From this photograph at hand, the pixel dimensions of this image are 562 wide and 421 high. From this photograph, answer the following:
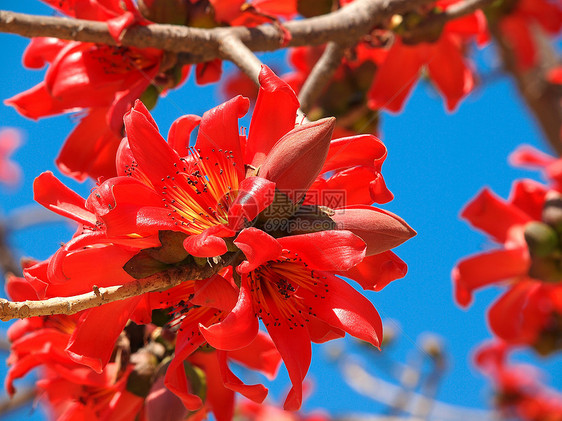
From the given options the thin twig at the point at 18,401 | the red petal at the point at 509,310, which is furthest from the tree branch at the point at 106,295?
the thin twig at the point at 18,401

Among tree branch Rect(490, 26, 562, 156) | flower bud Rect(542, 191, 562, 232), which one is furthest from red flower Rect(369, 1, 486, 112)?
tree branch Rect(490, 26, 562, 156)

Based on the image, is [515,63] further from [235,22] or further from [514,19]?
[235,22]

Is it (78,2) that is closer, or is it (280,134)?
(280,134)

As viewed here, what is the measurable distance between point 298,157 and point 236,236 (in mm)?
151

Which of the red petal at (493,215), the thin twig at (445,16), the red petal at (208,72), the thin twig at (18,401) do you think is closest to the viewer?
the red petal at (208,72)

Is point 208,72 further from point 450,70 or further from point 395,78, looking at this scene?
point 450,70

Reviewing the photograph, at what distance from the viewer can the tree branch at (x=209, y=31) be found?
1.22 metres

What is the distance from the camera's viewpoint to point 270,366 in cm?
142

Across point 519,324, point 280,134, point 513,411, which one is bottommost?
point 513,411

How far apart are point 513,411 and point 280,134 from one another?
3.78 metres

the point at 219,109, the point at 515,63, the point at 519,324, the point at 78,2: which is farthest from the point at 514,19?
the point at 219,109

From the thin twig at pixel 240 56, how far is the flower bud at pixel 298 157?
16cm

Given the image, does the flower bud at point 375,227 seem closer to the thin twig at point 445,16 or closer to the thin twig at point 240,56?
the thin twig at point 240,56

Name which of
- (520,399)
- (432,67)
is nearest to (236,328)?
(432,67)
